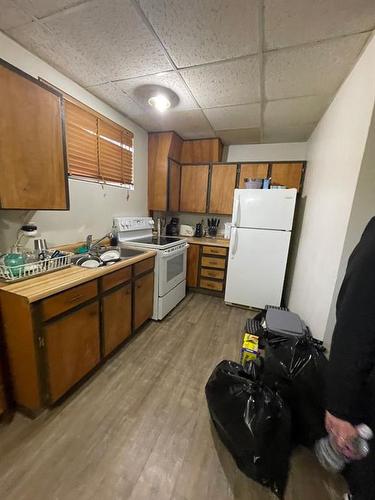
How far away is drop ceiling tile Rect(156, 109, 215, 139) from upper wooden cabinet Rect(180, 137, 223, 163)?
0.11 m

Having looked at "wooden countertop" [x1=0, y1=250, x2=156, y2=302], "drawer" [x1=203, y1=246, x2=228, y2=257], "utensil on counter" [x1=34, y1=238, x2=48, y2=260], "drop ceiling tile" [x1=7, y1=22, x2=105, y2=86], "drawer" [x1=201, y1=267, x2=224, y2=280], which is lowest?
"drawer" [x1=201, y1=267, x2=224, y2=280]

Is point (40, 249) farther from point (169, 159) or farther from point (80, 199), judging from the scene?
point (169, 159)

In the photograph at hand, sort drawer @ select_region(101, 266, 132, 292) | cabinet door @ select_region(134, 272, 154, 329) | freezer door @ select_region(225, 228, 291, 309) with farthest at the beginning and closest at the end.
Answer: freezer door @ select_region(225, 228, 291, 309)
cabinet door @ select_region(134, 272, 154, 329)
drawer @ select_region(101, 266, 132, 292)

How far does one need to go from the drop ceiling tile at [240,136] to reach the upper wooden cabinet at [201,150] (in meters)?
0.14

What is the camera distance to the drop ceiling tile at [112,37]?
3.81ft

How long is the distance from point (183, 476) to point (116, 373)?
84cm

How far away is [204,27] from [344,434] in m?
2.07

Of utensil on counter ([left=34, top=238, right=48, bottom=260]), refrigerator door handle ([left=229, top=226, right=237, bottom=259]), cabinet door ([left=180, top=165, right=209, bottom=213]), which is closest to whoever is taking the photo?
utensil on counter ([left=34, top=238, right=48, bottom=260])

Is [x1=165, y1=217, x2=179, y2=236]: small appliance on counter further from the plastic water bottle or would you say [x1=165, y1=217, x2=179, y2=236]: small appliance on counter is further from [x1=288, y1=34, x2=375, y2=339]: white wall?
the plastic water bottle

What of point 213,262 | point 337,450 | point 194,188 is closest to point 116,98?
point 194,188

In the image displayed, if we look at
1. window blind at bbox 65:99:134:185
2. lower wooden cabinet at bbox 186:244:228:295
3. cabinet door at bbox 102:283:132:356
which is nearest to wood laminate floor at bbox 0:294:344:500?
cabinet door at bbox 102:283:132:356

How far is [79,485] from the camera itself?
98cm

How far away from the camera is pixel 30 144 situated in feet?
4.09

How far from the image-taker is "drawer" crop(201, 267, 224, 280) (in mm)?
3047
